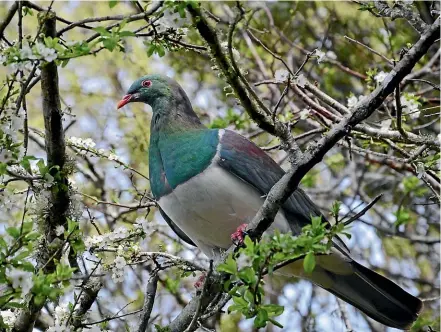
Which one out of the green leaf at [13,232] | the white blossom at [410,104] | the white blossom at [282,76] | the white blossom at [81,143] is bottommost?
the green leaf at [13,232]

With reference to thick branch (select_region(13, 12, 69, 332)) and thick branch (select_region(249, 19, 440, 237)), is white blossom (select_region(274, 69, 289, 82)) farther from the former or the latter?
thick branch (select_region(13, 12, 69, 332))

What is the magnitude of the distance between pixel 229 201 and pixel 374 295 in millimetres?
989

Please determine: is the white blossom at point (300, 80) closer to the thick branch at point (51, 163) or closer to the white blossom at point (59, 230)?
the thick branch at point (51, 163)

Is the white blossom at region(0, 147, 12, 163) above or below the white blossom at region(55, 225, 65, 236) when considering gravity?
above

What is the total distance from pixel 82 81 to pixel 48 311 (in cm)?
307

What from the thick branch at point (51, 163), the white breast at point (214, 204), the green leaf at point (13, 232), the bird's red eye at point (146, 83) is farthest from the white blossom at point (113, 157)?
the green leaf at point (13, 232)

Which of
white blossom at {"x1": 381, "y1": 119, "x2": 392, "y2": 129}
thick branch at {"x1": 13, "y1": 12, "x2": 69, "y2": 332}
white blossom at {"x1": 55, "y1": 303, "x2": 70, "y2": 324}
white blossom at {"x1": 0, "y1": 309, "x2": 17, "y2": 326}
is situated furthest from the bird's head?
white blossom at {"x1": 55, "y1": 303, "x2": 70, "y2": 324}

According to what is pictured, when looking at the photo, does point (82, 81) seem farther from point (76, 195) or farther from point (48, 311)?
point (76, 195)

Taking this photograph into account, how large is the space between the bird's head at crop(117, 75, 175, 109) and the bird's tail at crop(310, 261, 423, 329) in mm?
1392

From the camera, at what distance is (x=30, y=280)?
2312mm

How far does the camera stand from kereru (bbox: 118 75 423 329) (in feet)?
12.9

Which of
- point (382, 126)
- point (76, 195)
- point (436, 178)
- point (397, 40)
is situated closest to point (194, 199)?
point (76, 195)

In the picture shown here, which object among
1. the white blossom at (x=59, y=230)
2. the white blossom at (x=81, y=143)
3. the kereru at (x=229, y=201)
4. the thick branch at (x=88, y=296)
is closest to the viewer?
the white blossom at (x=59, y=230)

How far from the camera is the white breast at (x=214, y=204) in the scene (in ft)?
12.8
